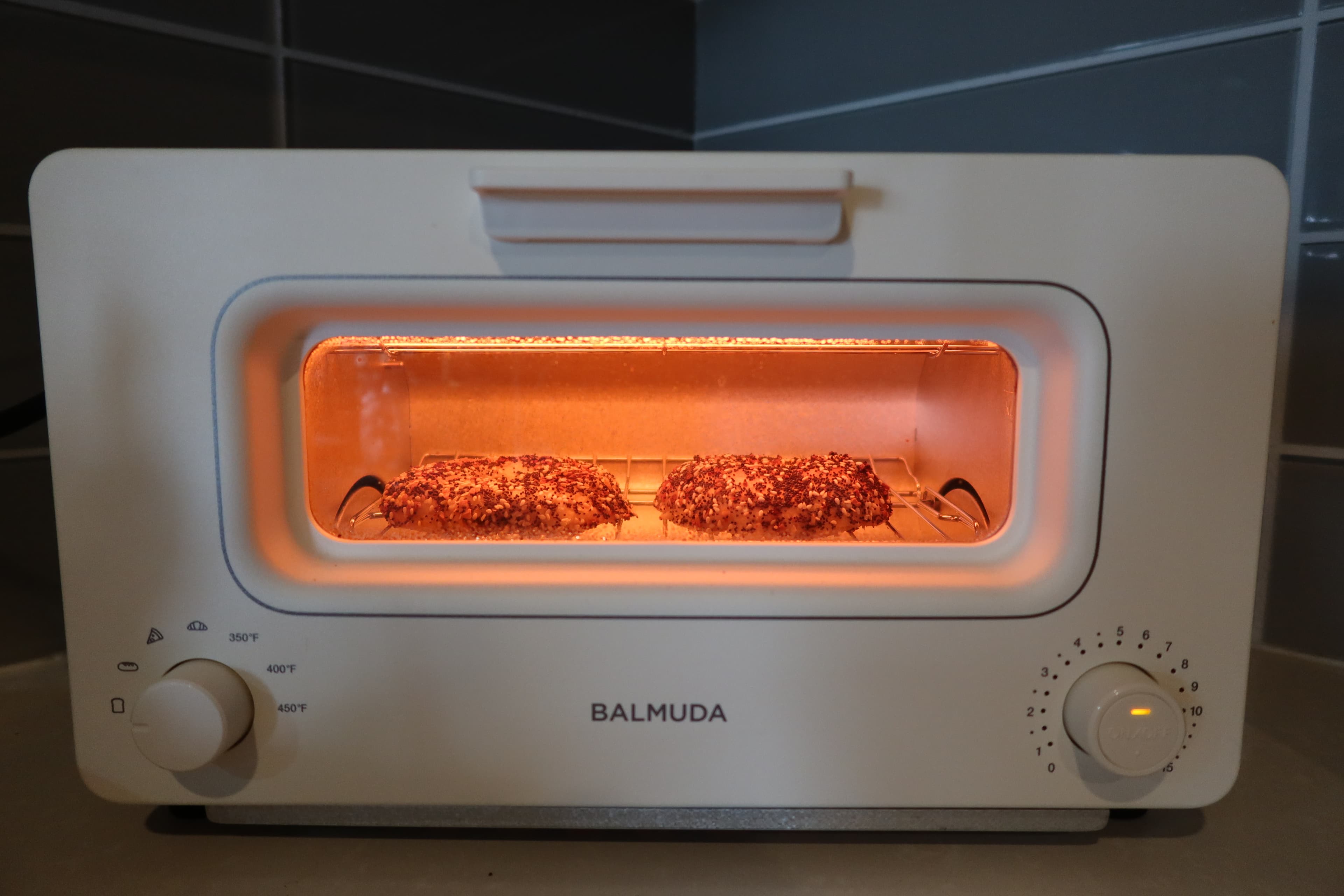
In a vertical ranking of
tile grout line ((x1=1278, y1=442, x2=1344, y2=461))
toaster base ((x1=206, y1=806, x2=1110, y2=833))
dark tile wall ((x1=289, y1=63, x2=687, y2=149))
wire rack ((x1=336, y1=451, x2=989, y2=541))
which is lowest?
toaster base ((x1=206, y1=806, x2=1110, y2=833))

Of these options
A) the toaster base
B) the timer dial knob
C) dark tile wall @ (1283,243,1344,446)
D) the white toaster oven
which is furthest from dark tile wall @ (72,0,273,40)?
dark tile wall @ (1283,243,1344,446)

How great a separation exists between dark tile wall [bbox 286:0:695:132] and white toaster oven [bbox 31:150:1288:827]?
Answer: 1.87ft

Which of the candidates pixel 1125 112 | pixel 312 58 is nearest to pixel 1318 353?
pixel 1125 112

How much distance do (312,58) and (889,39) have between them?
70cm

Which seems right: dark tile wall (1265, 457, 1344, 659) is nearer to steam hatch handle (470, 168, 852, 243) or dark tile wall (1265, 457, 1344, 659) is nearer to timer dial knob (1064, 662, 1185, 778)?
timer dial knob (1064, 662, 1185, 778)

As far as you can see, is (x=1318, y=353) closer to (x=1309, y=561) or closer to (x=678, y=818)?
(x=1309, y=561)

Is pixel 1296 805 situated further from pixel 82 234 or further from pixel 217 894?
pixel 82 234

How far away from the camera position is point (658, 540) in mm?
544

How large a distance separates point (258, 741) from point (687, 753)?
0.27 m

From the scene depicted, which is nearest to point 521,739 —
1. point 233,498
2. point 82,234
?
point 233,498

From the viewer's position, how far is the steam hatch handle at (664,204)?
0.44m

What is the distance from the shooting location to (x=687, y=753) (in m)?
0.51

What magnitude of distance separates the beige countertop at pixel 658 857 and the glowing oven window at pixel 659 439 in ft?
0.67

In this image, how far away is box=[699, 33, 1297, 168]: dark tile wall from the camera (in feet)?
2.59
